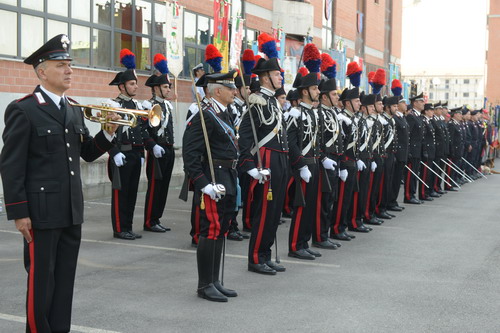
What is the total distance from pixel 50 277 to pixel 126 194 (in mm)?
4458

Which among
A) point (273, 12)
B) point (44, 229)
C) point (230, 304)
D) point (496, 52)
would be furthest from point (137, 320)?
point (496, 52)

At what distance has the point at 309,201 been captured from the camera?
301 inches

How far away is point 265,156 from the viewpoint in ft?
22.4

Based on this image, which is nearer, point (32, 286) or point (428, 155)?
point (32, 286)

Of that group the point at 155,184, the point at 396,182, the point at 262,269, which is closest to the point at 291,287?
the point at 262,269

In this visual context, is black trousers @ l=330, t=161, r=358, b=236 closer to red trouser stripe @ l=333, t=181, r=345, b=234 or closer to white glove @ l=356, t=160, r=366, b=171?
red trouser stripe @ l=333, t=181, r=345, b=234

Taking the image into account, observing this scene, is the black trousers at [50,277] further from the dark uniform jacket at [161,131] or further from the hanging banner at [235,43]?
the hanging banner at [235,43]

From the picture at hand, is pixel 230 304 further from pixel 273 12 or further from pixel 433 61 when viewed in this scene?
pixel 433 61

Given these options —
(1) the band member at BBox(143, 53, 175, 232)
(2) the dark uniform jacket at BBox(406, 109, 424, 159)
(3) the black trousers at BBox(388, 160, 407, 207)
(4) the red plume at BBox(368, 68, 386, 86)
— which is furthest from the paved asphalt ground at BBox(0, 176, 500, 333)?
(2) the dark uniform jacket at BBox(406, 109, 424, 159)

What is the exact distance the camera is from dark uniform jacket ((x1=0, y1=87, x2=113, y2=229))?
408 cm

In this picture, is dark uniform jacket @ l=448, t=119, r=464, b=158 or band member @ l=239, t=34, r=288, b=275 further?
dark uniform jacket @ l=448, t=119, r=464, b=158

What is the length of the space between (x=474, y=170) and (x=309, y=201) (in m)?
13.7

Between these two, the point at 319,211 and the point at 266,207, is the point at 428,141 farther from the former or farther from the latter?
the point at 266,207

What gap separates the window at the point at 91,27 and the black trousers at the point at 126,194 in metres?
4.75
